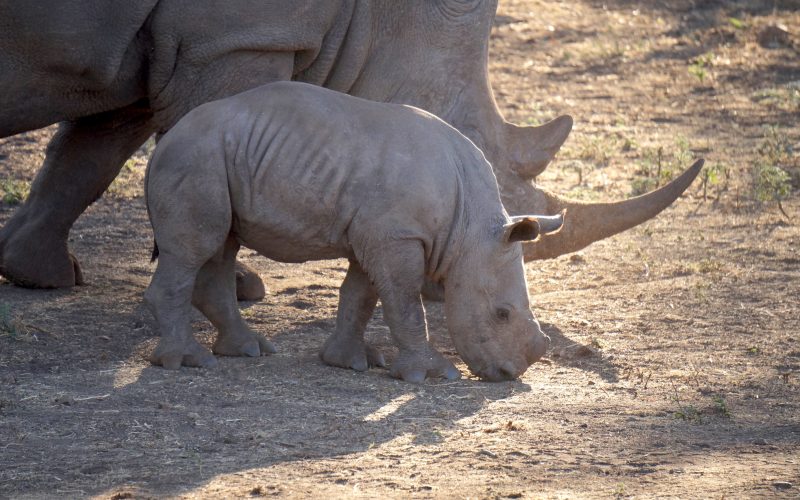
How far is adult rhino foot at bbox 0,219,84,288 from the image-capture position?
22.5 ft

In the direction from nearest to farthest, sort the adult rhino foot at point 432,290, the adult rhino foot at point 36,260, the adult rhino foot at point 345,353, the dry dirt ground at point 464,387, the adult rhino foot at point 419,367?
the dry dirt ground at point 464,387, the adult rhino foot at point 419,367, the adult rhino foot at point 345,353, the adult rhino foot at point 432,290, the adult rhino foot at point 36,260

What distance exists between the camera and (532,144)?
22.7ft

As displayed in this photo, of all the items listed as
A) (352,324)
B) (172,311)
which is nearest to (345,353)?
(352,324)

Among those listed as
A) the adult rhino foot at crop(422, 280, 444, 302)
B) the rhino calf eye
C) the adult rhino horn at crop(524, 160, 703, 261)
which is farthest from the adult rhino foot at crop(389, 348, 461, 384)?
the adult rhino horn at crop(524, 160, 703, 261)

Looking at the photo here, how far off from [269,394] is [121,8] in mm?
1993

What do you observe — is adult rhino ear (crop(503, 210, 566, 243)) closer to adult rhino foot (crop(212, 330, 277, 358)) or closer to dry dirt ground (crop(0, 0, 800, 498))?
dry dirt ground (crop(0, 0, 800, 498))

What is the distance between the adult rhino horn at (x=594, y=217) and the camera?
6.81 meters

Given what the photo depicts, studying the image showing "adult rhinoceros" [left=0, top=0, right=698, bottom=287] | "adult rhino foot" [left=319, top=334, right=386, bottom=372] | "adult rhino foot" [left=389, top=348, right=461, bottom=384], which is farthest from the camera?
"adult rhinoceros" [left=0, top=0, right=698, bottom=287]

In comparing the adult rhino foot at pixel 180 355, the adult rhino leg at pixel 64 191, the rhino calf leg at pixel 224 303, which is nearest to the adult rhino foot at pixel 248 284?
the adult rhino leg at pixel 64 191

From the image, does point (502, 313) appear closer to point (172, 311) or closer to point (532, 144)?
point (172, 311)

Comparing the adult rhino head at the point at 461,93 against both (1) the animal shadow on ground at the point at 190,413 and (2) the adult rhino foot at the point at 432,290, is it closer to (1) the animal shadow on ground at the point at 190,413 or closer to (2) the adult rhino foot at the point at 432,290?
(2) the adult rhino foot at the point at 432,290

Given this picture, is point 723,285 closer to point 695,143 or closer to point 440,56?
point 440,56

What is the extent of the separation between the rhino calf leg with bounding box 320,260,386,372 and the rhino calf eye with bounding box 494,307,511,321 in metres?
0.52

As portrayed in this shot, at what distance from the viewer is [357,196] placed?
552 cm
